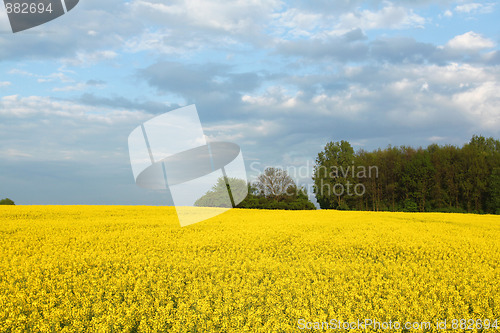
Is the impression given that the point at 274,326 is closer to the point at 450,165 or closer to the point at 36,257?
the point at 36,257

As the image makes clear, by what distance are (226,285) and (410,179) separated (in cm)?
5885

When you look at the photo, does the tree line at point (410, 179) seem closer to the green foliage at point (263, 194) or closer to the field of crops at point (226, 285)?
the green foliage at point (263, 194)

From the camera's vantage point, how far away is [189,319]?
553 centimetres

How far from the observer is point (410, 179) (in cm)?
5938

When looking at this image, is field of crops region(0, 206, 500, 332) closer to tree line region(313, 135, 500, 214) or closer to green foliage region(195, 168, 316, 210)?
green foliage region(195, 168, 316, 210)

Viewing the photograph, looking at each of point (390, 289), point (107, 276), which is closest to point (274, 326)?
point (390, 289)

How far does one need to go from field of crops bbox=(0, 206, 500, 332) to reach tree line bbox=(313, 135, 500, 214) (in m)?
47.3

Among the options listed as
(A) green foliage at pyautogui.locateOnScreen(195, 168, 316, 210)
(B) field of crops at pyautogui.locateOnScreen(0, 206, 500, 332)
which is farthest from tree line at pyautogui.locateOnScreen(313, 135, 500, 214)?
(B) field of crops at pyautogui.locateOnScreen(0, 206, 500, 332)

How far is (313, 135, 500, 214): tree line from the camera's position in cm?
5562

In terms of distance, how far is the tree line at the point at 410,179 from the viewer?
182ft

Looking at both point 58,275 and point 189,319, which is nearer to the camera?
point 189,319

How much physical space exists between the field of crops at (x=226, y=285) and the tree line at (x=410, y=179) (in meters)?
47.3

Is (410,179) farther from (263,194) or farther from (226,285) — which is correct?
(226,285)

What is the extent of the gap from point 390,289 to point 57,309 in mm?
6124
